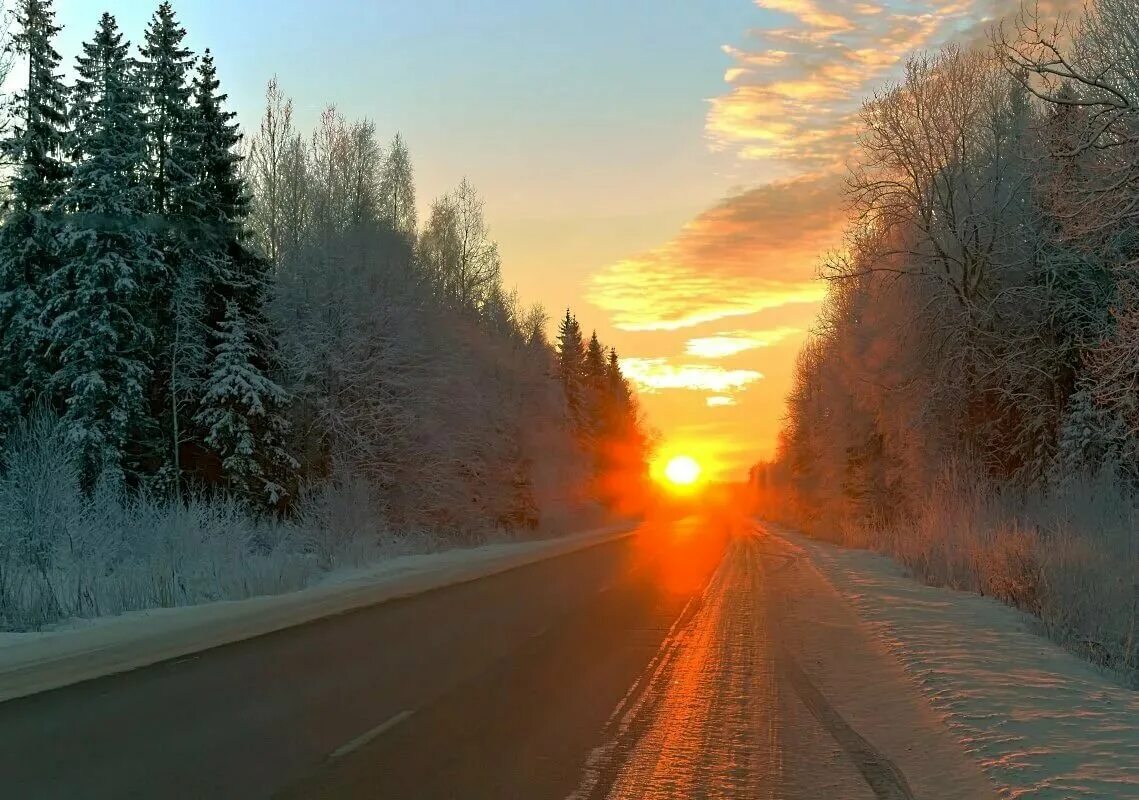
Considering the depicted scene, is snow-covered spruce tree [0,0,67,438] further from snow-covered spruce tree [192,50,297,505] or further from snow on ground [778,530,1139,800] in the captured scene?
snow on ground [778,530,1139,800]

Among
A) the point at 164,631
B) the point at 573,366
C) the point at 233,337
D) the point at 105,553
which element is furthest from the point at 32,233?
the point at 573,366

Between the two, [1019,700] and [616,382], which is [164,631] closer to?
[1019,700]

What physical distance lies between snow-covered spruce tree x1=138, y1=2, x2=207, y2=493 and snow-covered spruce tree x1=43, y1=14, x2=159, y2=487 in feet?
3.43

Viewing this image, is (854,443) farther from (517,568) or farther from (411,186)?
(411,186)

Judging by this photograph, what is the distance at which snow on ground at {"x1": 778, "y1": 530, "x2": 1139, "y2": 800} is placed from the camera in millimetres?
6059

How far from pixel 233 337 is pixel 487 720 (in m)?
28.7

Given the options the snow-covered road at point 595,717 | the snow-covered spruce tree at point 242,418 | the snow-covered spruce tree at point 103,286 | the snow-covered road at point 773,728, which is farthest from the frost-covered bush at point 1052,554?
the snow-covered spruce tree at point 103,286

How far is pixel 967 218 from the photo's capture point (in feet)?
92.2

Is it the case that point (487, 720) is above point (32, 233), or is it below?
below

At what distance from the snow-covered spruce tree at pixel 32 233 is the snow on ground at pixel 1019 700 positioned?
31.0 meters

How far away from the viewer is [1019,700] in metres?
8.29

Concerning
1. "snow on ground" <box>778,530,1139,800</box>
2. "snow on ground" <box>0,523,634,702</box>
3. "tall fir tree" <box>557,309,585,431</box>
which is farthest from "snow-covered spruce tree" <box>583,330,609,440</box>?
"snow on ground" <box>778,530,1139,800</box>

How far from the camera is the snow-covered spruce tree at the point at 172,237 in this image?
35.4 meters

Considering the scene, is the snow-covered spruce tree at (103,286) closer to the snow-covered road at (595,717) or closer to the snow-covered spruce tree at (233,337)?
the snow-covered spruce tree at (233,337)
